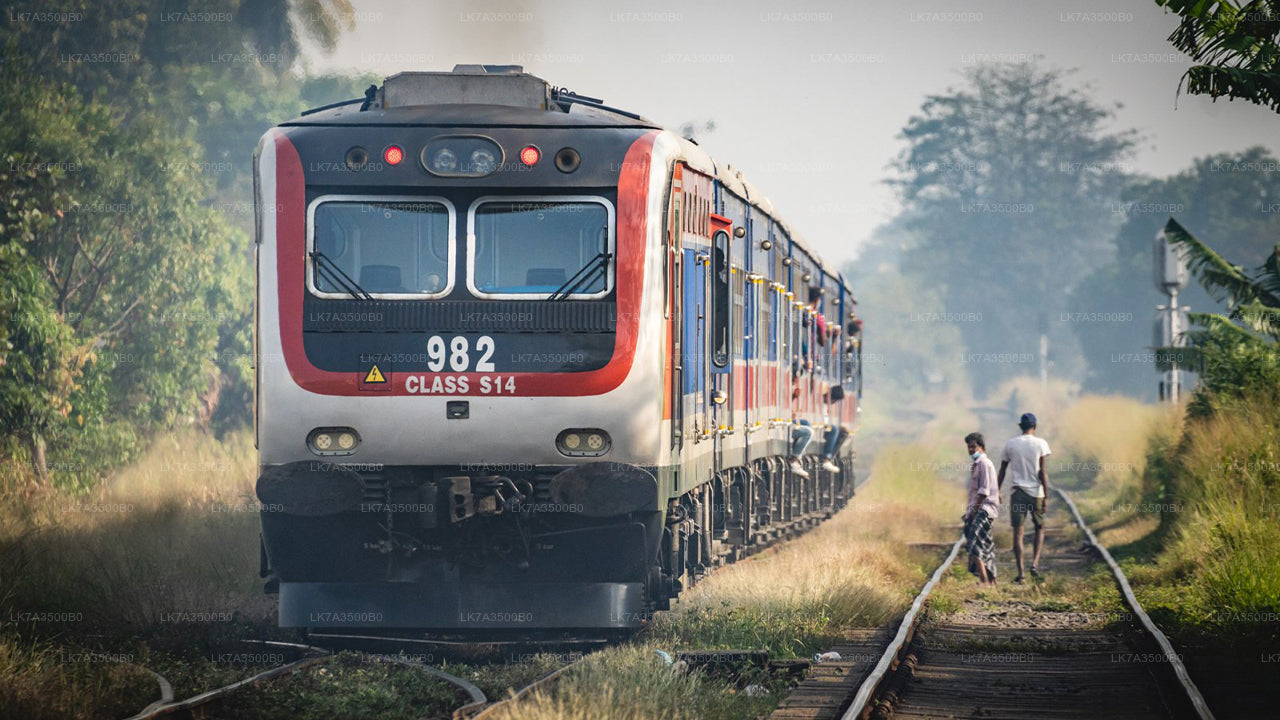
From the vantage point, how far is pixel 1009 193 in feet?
268

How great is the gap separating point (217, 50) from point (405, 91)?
66.5 ft

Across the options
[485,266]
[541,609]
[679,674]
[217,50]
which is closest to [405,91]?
[485,266]

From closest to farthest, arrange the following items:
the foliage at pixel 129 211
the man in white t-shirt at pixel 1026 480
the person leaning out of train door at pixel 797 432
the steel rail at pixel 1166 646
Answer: the steel rail at pixel 1166 646 → the man in white t-shirt at pixel 1026 480 → the person leaning out of train door at pixel 797 432 → the foliage at pixel 129 211

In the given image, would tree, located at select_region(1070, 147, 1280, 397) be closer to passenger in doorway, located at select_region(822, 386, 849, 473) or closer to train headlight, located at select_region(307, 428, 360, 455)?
passenger in doorway, located at select_region(822, 386, 849, 473)

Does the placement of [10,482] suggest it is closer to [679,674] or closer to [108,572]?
[108,572]

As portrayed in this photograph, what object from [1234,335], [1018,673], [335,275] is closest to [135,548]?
[335,275]

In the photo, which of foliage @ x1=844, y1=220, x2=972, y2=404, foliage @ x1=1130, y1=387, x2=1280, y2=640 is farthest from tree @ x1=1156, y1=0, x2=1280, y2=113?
foliage @ x1=844, y1=220, x2=972, y2=404

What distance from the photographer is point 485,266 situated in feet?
33.7

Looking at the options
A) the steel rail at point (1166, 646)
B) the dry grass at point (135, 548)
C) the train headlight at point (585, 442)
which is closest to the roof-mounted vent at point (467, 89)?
the train headlight at point (585, 442)

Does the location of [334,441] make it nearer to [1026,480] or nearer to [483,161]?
[483,161]

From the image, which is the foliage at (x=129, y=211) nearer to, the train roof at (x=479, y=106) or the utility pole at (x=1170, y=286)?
the train roof at (x=479, y=106)

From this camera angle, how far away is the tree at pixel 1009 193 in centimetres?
8200

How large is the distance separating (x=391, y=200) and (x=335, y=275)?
0.60 m

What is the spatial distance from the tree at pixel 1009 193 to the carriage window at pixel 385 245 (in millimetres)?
74021
